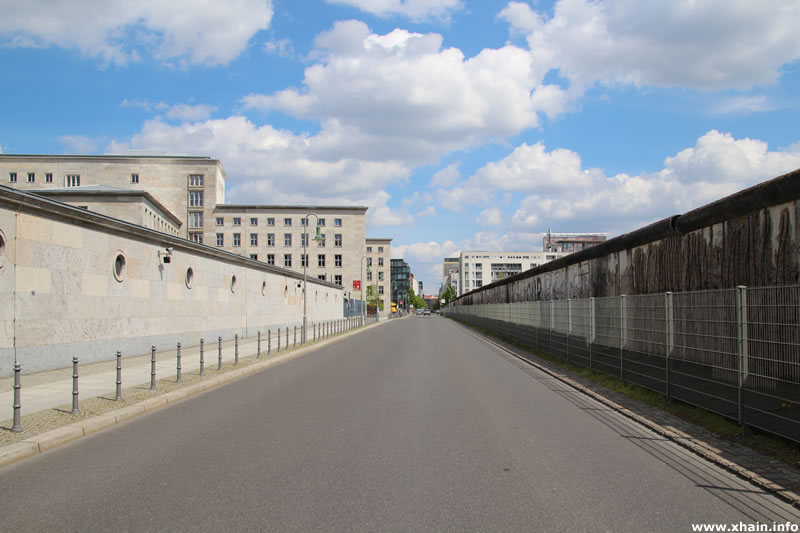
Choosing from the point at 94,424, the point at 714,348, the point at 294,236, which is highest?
the point at 294,236

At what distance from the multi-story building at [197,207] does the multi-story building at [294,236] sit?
17 cm

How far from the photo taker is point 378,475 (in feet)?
18.7

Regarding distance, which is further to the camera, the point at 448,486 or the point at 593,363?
the point at 593,363

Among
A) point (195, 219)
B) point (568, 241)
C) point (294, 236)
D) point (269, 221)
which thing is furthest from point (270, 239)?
point (568, 241)

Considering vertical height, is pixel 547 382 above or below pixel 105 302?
below

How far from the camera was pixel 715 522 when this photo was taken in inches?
176

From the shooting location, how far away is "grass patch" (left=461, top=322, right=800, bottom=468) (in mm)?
6311

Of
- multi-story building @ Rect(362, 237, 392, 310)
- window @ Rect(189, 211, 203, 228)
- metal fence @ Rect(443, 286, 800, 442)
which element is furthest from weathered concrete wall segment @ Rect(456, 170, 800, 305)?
multi-story building @ Rect(362, 237, 392, 310)

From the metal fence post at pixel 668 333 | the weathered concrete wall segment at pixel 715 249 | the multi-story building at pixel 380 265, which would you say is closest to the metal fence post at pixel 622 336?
the weathered concrete wall segment at pixel 715 249

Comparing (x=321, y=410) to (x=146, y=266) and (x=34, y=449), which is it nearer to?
(x=34, y=449)

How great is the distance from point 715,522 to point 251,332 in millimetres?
30146

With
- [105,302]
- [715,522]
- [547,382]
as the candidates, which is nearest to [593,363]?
→ [547,382]

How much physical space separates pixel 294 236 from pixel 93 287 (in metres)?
92.5

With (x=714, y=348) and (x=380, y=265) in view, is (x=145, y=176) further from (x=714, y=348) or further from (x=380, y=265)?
(x=714, y=348)
